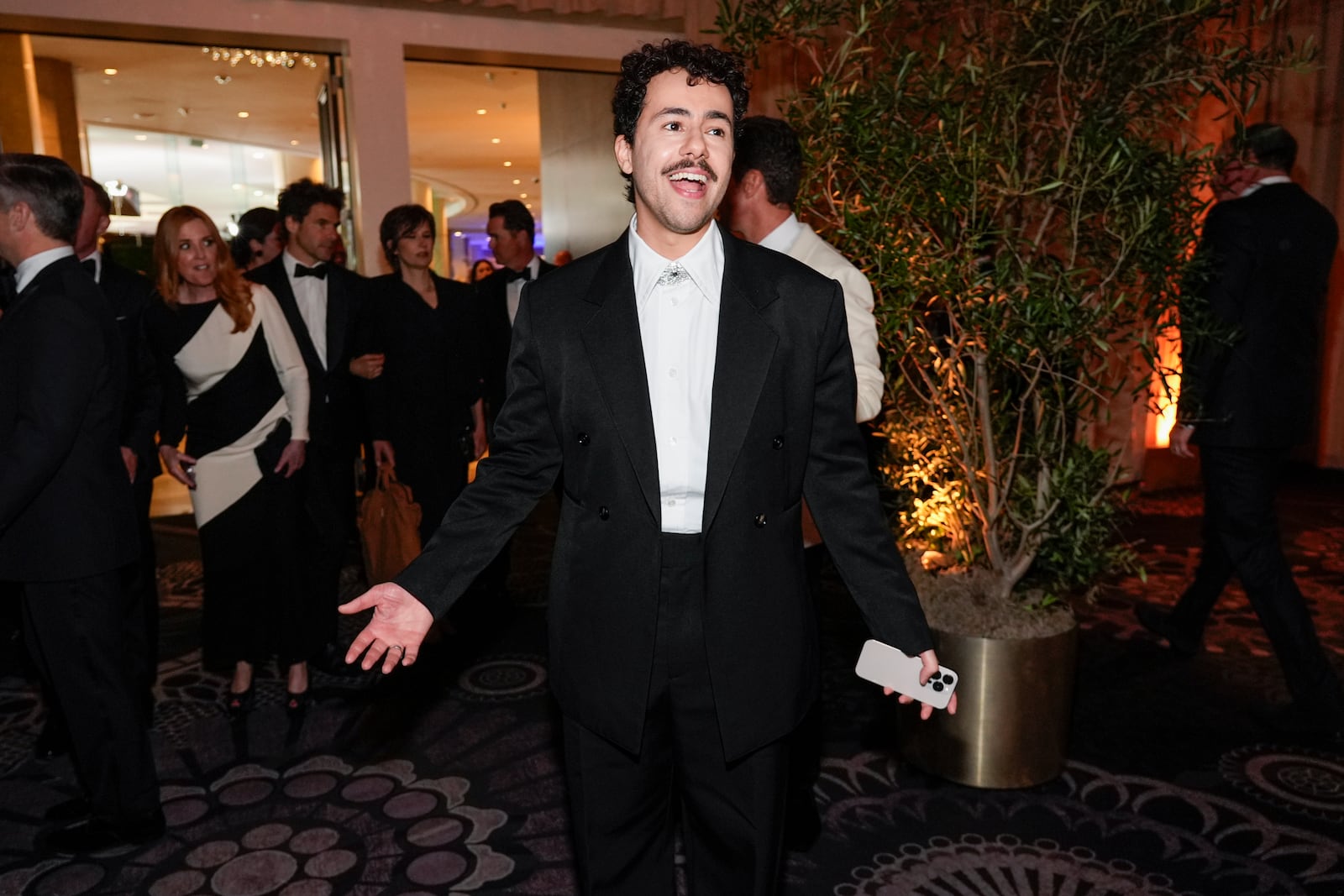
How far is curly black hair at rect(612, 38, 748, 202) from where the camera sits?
1.62 m

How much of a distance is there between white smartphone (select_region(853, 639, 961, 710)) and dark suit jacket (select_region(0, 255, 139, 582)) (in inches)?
77.9

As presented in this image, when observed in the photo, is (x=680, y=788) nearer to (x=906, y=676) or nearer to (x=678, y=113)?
(x=906, y=676)

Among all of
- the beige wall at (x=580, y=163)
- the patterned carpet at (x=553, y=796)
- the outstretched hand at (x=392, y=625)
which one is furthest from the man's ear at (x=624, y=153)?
the beige wall at (x=580, y=163)

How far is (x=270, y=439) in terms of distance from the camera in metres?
3.53

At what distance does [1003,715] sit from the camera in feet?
9.62

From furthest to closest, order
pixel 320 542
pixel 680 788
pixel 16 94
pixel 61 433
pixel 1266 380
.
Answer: pixel 16 94 < pixel 320 542 < pixel 1266 380 < pixel 61 433 < pixel 680 788

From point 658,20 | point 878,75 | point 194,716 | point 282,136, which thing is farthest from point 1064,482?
point 282,136

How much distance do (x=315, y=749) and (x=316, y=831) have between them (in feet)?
1.86

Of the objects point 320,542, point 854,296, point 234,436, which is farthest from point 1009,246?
point 320,542

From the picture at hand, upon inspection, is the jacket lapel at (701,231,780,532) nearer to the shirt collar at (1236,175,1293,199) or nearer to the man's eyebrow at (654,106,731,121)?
the man's eyebrow at (654,106,731,121)

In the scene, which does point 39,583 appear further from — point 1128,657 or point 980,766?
point 1128,657

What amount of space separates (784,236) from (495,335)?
102 inches

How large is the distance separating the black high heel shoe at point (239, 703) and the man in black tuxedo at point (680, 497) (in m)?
2.31

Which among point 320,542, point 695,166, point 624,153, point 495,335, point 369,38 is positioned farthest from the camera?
point 369,38
